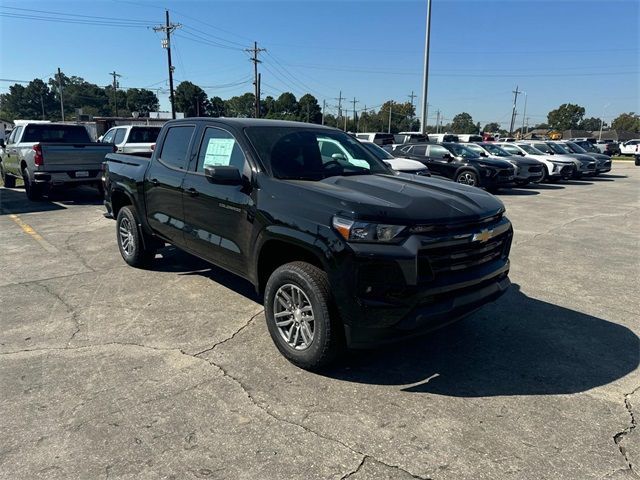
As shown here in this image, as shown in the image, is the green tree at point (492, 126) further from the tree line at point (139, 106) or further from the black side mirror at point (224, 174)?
the black side mirror at point (224, 174)

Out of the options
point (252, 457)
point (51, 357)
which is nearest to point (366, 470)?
point (252, 457)

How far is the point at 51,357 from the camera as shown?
3797 mm

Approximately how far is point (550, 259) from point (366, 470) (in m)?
5.52

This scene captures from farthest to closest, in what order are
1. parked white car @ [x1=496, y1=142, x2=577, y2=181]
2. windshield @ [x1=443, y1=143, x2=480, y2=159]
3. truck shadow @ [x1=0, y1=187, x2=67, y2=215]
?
parked white car @ [x1=496, y1=142, x2=577, y2=181] < windshield @ [x1=443, y1=143, x2=480, y2=159] < truck shadow @ [x1=0, y1=187, x2=67, y2=215]

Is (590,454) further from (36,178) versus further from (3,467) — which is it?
(36,178)

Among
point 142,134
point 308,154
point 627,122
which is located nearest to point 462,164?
point 142,134

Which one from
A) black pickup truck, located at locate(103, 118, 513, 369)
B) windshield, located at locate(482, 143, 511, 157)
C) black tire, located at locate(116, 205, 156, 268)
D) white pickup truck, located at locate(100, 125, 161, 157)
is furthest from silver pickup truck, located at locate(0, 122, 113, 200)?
windshield, located at locate(482, 143, 511, 157)

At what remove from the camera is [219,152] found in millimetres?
4477

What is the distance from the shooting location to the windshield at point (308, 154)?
160 inches

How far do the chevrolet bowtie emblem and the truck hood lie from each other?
12 centimetres

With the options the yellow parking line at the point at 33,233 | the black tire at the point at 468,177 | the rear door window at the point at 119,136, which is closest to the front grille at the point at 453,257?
the yellow parking line at the point at 33,233

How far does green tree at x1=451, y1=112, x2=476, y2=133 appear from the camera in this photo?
153 meters

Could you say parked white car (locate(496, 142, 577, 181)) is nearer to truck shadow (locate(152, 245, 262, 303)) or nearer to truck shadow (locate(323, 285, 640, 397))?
truck shadow (locate(323, 285, 640, 397))

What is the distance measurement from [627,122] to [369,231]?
167319 mm
